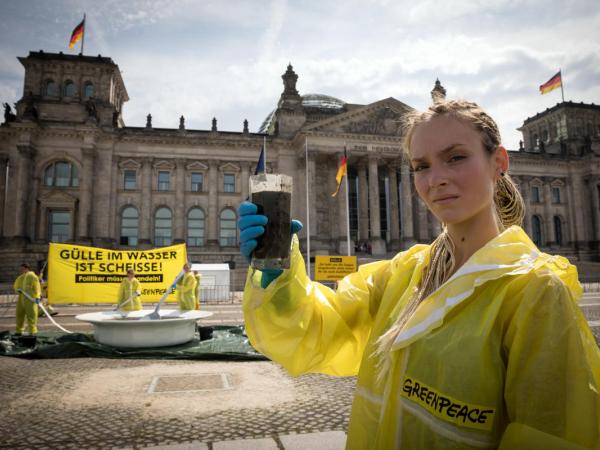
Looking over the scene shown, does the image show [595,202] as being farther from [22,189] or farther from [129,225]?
[22,189]

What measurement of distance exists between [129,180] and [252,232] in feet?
143

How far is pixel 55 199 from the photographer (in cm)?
3856

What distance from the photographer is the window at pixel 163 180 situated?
138ft

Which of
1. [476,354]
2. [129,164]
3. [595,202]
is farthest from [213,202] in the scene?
[595,202]

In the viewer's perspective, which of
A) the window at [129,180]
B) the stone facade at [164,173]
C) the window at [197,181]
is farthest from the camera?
the window at [197,181]

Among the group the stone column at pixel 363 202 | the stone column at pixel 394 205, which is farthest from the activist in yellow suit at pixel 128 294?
the stone column at pixel 394 205

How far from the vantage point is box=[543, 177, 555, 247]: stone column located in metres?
51.5

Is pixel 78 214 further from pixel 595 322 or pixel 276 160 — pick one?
Answer: pixel 595 322

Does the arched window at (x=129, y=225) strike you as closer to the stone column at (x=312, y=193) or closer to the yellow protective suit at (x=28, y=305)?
the stone column at (x=312, y=193)

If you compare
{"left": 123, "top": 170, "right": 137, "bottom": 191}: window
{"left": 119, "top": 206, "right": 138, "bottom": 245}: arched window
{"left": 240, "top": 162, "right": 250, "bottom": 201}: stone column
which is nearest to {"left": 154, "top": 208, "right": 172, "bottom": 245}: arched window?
{"left": 119, "top": 206, "right": 138, "bottom": 245}: arched window

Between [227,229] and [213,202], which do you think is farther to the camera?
[227,229]

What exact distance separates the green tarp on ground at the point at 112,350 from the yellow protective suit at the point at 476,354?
7662 mm

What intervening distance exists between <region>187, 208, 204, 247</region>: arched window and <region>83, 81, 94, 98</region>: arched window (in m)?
17.9

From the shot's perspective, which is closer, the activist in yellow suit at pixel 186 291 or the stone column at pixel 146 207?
the activist in yellow suit at pixel 186 291
